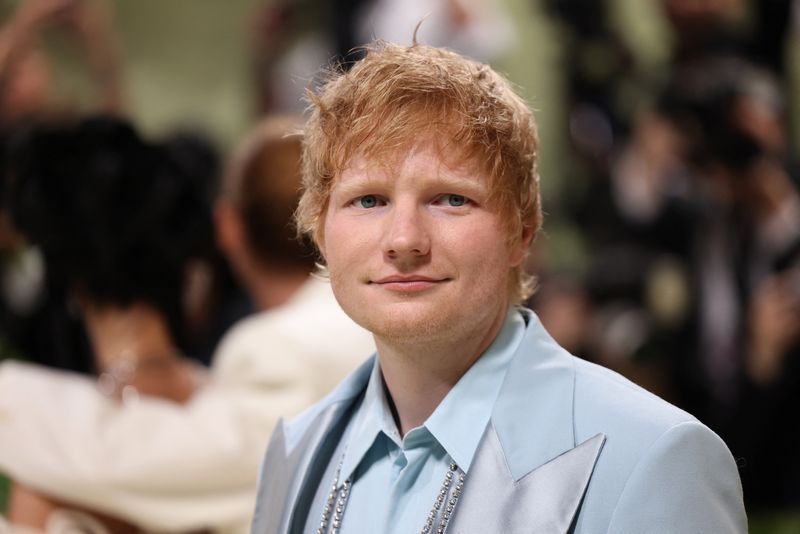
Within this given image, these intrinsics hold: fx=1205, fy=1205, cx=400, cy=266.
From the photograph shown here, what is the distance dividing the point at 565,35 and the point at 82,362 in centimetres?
255

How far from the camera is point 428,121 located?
1066mm

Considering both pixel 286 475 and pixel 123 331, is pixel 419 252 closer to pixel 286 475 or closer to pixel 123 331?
pixel 286 475

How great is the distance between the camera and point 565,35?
4.32 meters

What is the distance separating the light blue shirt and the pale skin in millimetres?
35

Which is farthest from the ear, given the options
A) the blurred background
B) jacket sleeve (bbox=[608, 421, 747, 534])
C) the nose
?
the blurred background

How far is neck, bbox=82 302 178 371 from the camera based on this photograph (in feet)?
6.83

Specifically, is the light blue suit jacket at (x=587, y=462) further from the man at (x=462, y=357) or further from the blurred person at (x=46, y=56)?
the blurred person at (x=46, y=56)

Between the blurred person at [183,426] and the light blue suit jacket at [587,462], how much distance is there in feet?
2.78

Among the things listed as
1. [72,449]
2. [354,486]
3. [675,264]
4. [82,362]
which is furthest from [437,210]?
[675,264]

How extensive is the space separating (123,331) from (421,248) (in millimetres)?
1171

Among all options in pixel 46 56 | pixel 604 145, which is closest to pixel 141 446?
pixel 604 145

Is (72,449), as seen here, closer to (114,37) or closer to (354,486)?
(354,486)

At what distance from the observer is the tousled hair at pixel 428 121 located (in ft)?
3.50

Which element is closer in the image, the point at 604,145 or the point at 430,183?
the point at 430,183
